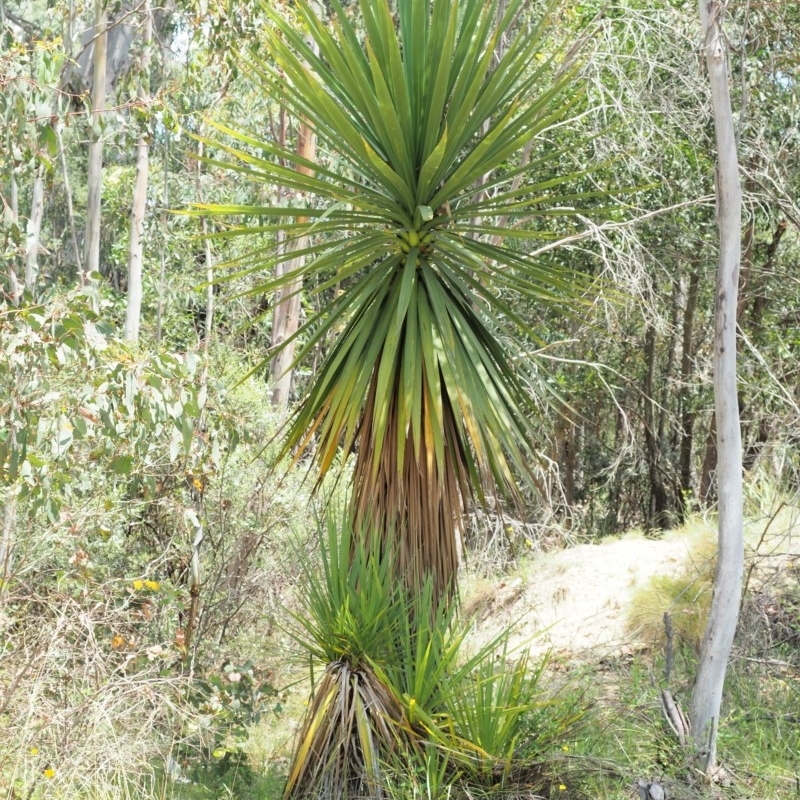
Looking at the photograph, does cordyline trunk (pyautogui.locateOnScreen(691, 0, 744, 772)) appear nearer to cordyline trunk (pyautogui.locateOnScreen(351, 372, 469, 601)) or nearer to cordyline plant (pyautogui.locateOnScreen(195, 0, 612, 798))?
cordyline plant (pyautogui.locateOnScreen(195, 0, 612, 798))

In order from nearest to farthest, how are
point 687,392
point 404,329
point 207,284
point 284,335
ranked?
point 207,284 < point 404,329 < point 284,335 < point 687,392

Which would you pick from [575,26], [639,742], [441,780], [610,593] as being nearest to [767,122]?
[575,26]

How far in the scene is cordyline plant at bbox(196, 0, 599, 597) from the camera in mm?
4855

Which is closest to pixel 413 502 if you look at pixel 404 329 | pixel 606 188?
pixel 404 329

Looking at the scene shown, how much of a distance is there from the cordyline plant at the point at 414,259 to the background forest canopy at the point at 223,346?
0.29 m

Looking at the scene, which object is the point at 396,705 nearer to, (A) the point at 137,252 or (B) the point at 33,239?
(B) the point at 33,239

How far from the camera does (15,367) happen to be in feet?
15.3

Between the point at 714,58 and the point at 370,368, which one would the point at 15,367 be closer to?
the point at 370,368

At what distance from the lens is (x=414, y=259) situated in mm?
5055

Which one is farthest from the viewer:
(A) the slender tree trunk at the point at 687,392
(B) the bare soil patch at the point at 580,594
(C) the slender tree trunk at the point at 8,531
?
(A) the slender tree trunk at the point at 687,392

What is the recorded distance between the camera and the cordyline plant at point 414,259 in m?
4.86

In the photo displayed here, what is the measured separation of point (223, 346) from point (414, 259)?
9.86 ft

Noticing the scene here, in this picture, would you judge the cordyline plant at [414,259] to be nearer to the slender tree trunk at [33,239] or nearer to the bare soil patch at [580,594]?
the slender tree trunk at [33,239]

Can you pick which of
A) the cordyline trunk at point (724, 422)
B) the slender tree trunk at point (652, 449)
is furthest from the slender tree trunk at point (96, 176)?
the slender tree trunk at point (652, 449)
